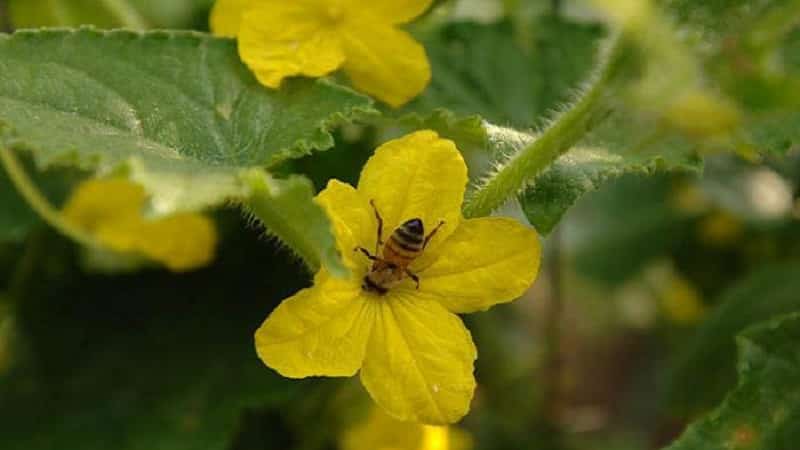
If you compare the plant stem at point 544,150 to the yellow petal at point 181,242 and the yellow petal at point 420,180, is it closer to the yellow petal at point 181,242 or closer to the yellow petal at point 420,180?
the yellow petal at point 420,180

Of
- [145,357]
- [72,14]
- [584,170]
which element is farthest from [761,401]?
[72,14]

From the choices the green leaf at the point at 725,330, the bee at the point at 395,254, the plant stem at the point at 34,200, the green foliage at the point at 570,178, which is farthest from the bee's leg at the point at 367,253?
the green leaf at the point at 725,330

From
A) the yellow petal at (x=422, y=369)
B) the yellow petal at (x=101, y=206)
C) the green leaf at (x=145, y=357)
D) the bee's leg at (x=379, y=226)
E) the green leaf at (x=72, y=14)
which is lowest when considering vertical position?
the green leaf at (x=145, y=357)

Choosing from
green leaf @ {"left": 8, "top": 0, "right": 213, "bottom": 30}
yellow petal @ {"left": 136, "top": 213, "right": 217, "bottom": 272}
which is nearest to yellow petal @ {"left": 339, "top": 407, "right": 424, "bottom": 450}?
yellow petal @ {"left": 136, "top": 213, "right": 217, "bottom": 272}

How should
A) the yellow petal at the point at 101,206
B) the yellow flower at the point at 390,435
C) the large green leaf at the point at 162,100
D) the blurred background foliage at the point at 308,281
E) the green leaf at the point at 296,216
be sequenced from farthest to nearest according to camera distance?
1. the yellow petal at the point at 101,206
2. the yellow flower at the point at 390,435
3. the blurred background foliage at the point at 308,281
4. the large green leaf at the point at 162,100
5. the green leaf at the point at 296,216

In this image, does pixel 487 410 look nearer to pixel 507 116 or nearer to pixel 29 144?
pixel 507 116

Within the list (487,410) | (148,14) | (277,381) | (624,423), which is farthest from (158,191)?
(624,423)

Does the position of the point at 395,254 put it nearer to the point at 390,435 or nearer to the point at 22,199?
the point at 390,435
